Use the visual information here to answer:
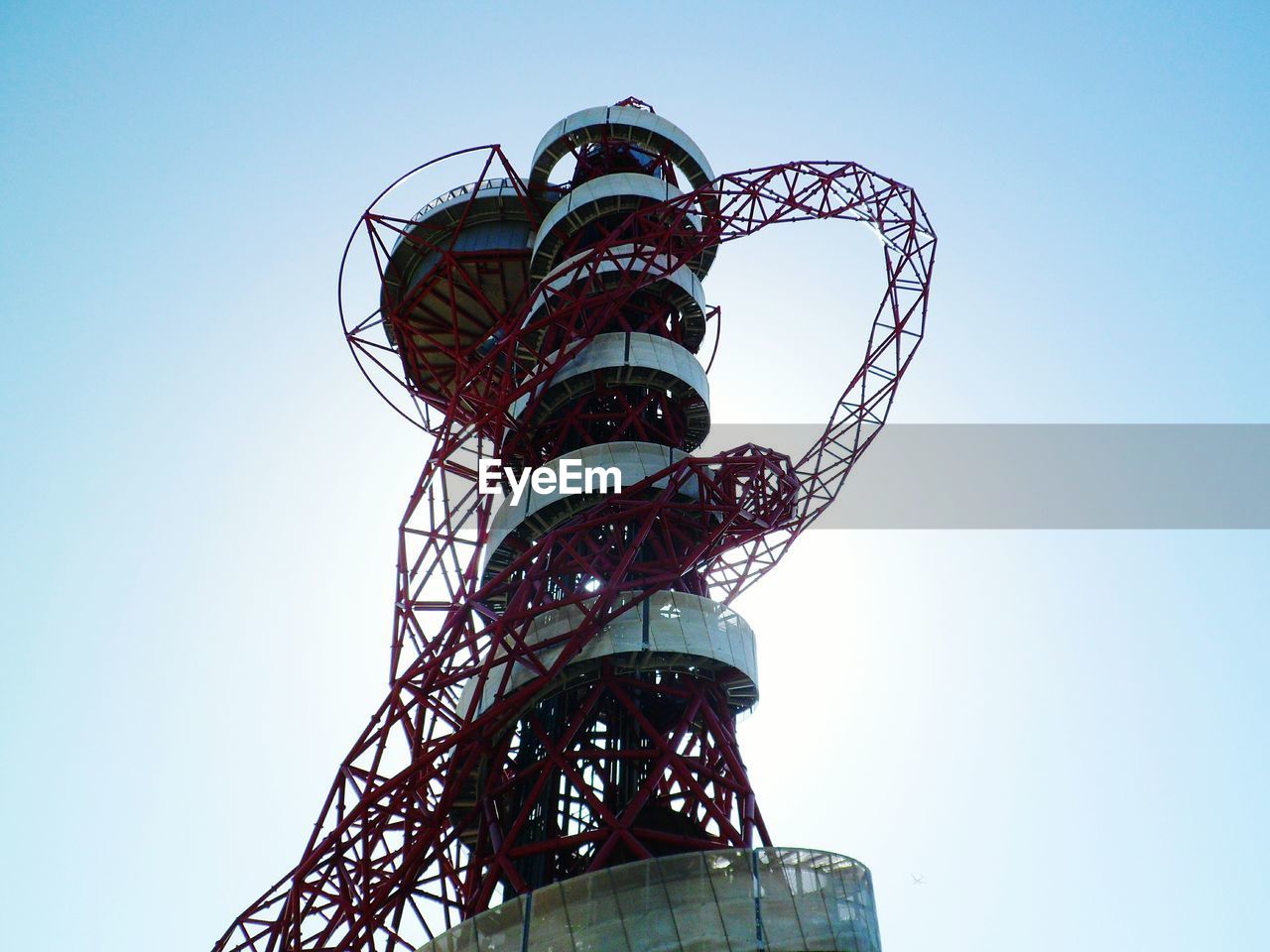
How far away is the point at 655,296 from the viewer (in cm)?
3981

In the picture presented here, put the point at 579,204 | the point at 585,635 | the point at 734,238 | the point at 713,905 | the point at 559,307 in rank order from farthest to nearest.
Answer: the point at 579,204
the point at 559,307
the point at 734,238
the point at 585,635
the point at 713,905

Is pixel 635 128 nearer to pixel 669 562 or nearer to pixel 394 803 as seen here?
pixel 669 562

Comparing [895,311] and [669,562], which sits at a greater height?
[895,311]

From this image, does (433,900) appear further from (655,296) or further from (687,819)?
(655,296)

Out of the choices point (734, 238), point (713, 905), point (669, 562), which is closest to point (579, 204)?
point (734, 238)

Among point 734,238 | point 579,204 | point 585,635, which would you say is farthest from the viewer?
point 579,204

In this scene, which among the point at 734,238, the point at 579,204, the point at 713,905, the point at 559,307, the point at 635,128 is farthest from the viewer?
the point at 635,128

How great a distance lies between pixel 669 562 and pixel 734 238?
39.2 feet

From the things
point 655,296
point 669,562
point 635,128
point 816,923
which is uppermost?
point 635,128

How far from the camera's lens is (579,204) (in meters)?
41.2

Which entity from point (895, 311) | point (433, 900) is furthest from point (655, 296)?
point (433, 900)

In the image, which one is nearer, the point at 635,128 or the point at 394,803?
the point at 394,803

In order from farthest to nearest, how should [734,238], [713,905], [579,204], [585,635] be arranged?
[579,204]
[734,238]
[585,635]
[713,905]

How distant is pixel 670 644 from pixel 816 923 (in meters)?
8.20
